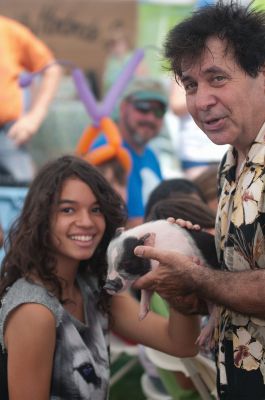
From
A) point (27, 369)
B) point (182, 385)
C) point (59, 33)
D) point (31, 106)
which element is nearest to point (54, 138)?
point (31, 106)

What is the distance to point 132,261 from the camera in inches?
81.4

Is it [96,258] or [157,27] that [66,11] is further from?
[96,258]

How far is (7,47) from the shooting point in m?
4.64

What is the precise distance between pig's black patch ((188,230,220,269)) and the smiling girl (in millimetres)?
324

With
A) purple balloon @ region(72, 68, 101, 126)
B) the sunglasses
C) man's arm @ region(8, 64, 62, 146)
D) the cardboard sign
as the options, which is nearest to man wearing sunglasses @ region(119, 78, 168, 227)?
the sunglasses

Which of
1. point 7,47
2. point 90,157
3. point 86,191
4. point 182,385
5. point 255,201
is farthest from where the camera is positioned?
point 7,47

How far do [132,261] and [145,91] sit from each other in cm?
268

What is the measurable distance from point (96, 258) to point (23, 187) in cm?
189

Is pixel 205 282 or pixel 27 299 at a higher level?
pixel 205 282

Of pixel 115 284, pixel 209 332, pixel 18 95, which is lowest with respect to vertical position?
pixel 209 332

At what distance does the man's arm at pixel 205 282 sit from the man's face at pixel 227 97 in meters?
0.35

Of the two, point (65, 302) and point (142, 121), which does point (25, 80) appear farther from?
point (65, 302)

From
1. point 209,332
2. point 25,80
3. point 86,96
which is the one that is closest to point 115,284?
point 209,332

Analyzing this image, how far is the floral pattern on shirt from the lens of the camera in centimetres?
174
